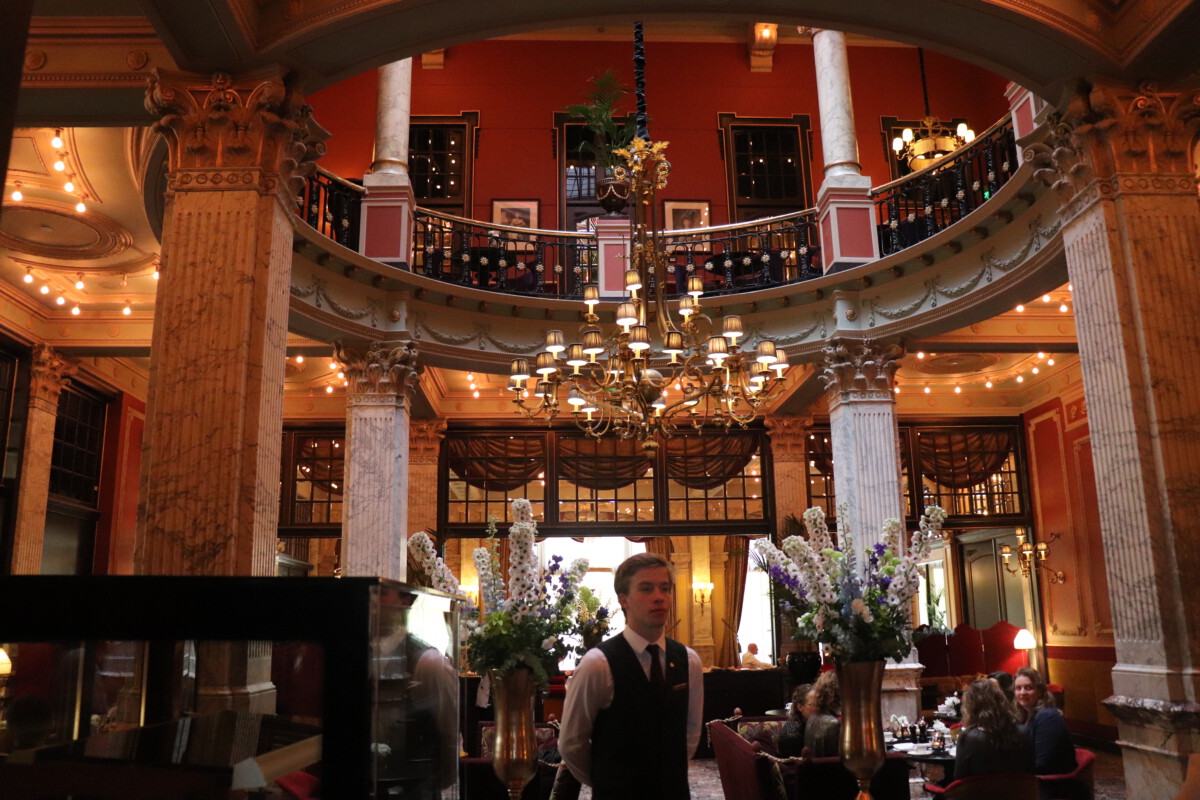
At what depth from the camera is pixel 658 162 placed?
24.5 ft

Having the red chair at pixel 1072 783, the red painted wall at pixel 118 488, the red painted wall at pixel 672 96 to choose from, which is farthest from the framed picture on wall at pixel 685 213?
the red chair at pixel 1072 783

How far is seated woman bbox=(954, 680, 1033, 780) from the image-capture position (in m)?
4.77

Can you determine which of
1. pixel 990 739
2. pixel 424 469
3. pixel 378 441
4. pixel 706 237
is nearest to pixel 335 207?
pixel 378 441

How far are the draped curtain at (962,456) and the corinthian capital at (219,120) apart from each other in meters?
11.7

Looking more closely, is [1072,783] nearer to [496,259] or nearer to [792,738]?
[792,738]

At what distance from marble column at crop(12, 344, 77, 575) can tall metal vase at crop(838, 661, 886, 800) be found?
9159 mm

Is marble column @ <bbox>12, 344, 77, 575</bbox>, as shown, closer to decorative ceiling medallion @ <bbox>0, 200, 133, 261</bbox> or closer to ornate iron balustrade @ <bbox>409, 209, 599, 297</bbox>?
decorative ceiling medallion @ <bbox>0, 200, 133, 261</bbox>

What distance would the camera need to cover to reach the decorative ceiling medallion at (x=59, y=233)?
7.91 m

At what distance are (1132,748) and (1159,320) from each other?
7.66 feet

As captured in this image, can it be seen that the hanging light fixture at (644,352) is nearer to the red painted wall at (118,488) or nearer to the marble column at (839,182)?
the marble column at (839,182)

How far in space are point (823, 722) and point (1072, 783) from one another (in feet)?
4.94

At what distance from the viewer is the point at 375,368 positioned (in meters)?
9.70

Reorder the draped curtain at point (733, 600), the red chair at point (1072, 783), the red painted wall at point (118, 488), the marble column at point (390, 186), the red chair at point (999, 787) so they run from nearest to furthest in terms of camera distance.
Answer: the red chair at point (999, 787) → the red chair at point (1072, 783) → the marble column at point (390, 186) → the red painted wall at point (118, 488) → the draped curtain at point (733, 600)

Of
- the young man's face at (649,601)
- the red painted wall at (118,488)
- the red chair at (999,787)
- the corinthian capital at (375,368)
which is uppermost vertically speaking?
the corinthian capital at (375,368)
